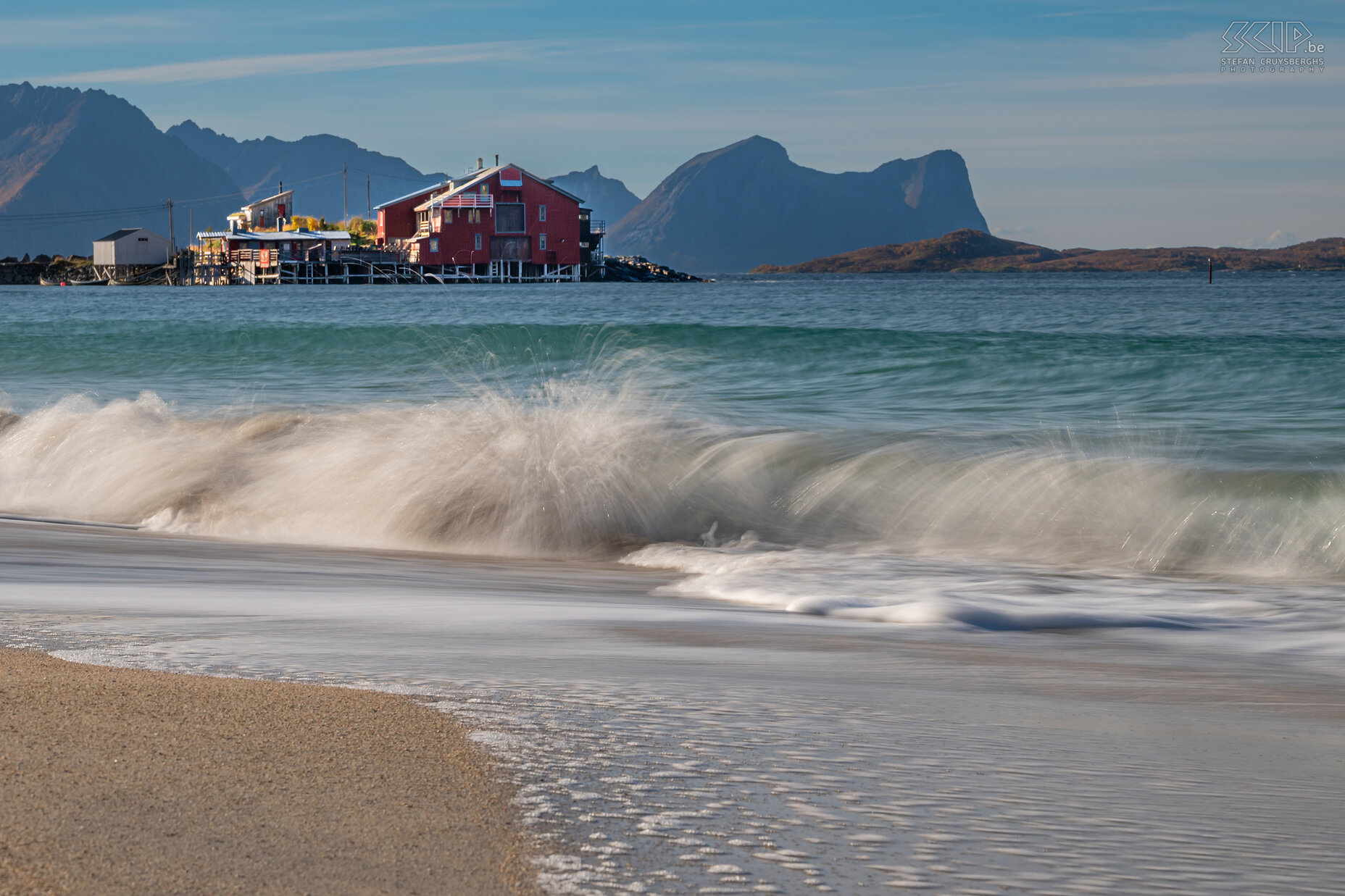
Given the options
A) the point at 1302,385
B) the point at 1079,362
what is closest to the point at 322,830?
the point at 1302,385

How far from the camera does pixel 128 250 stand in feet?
285

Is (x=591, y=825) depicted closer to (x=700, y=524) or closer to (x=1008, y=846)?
(x=1008, y=846)

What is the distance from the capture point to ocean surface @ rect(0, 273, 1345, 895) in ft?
6.36

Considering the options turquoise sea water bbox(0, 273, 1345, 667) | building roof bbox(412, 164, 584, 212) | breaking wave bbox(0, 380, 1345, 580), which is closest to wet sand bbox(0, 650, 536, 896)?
turquoise sea water bbox(0, 273, 1345, 667)

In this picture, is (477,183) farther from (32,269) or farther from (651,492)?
(651,492)

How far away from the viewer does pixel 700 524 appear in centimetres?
705

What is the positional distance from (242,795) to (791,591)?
324 centimetres

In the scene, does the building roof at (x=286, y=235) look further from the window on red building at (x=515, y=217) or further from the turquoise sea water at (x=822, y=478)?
the turquoise sea water at (x=822, y=478)

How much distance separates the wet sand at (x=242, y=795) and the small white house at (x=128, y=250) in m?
93.4

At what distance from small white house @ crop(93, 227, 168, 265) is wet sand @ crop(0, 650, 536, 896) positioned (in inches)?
Answer: 3677

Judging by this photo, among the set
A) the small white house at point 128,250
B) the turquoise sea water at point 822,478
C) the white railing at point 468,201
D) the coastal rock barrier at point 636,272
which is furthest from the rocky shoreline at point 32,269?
the turquoise sea water at point 822,478

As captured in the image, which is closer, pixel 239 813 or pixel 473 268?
pixel 239 813

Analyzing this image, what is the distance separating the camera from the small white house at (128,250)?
86.1 metres

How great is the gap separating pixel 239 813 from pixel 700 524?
17.4 ft
